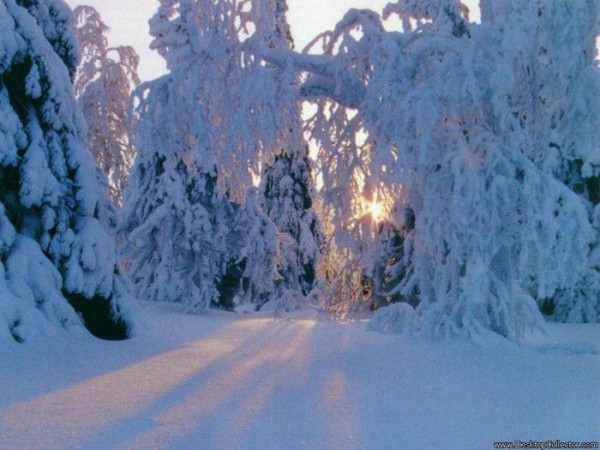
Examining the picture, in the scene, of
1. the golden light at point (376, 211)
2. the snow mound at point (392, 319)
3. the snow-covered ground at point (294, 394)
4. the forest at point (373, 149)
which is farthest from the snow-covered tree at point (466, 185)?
the golden light at point (376, 211)

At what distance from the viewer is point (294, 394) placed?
4.23 metres

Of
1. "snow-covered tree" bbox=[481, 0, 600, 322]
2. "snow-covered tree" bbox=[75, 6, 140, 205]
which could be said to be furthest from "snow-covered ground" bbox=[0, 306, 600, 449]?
"snow-covered tree" bbox=[75, 6, 140, 205]

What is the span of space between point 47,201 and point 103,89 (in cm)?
1180

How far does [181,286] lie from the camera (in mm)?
14820

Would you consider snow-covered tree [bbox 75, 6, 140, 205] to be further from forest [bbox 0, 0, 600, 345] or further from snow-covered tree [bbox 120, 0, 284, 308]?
forest [bbox 0, 0, 600, 345]

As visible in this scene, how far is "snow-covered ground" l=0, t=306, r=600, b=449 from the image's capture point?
320cm

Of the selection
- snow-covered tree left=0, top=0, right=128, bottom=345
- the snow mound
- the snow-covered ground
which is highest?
snow-covered tree left=0, top=0, right=128, bottom=345

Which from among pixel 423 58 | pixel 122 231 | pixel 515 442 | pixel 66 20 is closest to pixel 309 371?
pixel 515 442

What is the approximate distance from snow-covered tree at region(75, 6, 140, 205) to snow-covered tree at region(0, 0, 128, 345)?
10357 mm

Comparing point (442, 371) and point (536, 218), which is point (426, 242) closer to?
point (536, 218)

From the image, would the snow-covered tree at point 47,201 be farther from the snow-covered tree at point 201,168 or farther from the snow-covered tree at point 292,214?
the snow-covered tree at point 292,214

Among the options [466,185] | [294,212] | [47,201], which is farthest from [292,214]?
[47,201]

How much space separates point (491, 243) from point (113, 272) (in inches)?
187

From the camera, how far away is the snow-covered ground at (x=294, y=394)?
3.20 meters
